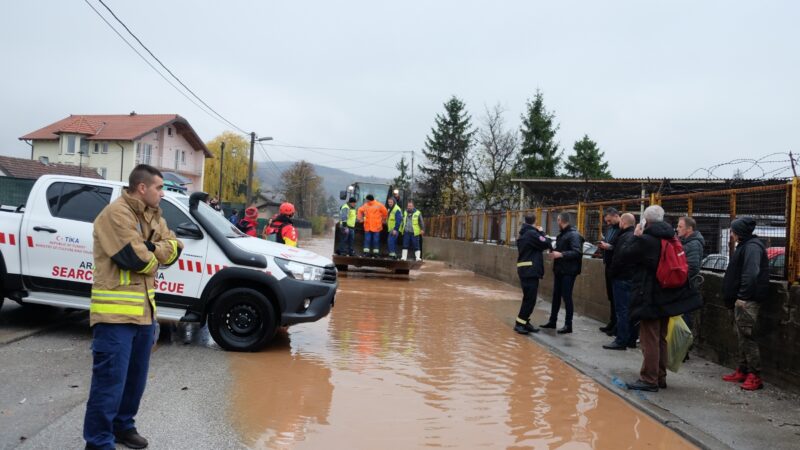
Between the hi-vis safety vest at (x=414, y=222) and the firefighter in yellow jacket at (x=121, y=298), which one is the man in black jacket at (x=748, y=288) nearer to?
the firefighter in yellow jacket at (x=121, y=298)

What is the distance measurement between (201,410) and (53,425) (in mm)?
1034

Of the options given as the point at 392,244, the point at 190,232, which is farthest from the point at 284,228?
the point at 392,244

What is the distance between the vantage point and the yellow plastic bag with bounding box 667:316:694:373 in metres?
6.34

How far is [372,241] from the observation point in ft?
56.4

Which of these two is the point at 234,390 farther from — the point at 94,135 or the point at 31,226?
the point at 94,135

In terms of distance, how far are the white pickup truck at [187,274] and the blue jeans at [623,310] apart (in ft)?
13.7

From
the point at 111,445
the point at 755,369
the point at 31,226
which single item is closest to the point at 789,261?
the point at 755,369

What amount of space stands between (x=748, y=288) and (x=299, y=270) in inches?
188

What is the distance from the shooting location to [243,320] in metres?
7.16

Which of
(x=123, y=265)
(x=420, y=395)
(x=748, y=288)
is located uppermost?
(x=123, y=265)

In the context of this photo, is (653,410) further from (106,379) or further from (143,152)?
(143,152)

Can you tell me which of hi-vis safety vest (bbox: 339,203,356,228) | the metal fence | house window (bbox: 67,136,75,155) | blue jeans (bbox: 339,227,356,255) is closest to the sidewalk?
the metal fence

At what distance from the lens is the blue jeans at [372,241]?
17.1 metres

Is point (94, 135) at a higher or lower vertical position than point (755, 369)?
higher
